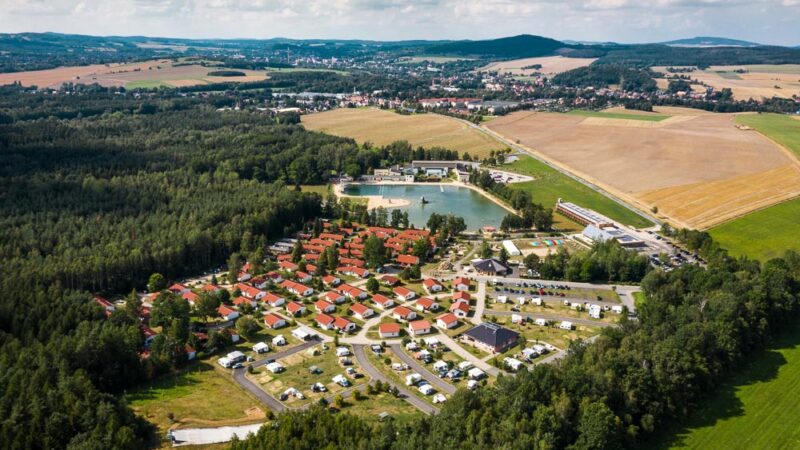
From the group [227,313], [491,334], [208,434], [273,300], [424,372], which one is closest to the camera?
[208,434]

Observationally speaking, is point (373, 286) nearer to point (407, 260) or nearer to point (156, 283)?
point (407, 260)

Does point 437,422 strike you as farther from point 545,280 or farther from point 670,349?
point 545,280

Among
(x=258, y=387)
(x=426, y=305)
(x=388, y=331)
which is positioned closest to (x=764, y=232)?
(x=426, y=305)

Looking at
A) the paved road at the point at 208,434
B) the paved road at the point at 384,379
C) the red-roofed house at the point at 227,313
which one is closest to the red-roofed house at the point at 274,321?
the red-roofed house at the point at 227,313

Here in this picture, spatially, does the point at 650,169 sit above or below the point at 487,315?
above

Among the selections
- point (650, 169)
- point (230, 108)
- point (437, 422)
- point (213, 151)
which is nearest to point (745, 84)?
point (650, 169)

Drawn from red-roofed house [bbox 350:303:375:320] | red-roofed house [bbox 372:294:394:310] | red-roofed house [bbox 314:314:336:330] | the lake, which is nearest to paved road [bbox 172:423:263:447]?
red-roofed house [bbox 314:314:336:330]

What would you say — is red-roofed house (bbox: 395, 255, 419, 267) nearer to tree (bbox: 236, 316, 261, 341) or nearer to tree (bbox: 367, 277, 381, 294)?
tree (bbox: 367, 277, 381, 294)
